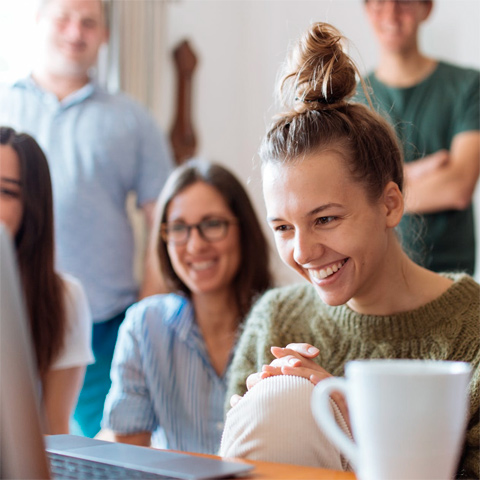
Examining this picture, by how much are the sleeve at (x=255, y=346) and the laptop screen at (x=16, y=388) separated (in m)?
0.70

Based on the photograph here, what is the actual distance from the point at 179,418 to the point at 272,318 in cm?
49

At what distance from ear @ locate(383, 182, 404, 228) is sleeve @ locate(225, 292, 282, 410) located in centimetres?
29

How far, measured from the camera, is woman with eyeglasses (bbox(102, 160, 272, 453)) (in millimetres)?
1657

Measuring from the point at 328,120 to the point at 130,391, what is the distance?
842 mm

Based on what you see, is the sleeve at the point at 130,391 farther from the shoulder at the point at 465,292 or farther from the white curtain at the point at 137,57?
the white curtain at the point at 137,57

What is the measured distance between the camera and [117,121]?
2461mm

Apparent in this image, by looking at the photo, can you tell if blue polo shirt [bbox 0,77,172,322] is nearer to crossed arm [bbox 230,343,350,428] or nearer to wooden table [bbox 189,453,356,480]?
crossed arm [bbox 230,343,350,428]

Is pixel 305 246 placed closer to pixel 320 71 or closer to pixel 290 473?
pixel 320 71

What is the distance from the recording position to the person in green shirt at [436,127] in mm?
2150

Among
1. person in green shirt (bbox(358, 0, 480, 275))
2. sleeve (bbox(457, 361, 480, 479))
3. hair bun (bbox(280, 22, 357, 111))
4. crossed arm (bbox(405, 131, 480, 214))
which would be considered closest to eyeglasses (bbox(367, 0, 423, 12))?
person in green shirt (bbox(358, 0, 480, 275))

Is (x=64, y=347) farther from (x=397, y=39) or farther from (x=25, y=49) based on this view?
(x=25, y=49)

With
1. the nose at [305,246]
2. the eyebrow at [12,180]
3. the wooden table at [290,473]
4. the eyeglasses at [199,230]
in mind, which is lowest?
the wooden table at [290,473]

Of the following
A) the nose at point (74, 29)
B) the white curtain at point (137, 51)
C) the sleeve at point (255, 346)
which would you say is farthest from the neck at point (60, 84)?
the sleeve at point (255, 346)

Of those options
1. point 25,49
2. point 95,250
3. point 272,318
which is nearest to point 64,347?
point 272,318
